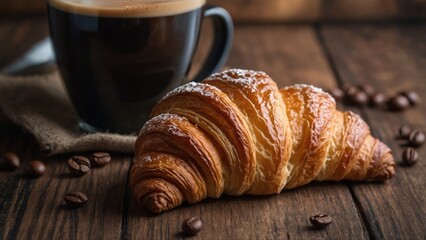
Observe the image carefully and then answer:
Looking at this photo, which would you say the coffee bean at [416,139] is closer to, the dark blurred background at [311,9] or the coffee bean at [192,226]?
the coffee bean at [192,226]

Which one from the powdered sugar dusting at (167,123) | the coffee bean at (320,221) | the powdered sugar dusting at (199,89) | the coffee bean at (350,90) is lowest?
the coffee bean at (320,221)

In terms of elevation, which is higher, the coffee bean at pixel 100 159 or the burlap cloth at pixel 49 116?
the burlap cloth at pixel 49 116

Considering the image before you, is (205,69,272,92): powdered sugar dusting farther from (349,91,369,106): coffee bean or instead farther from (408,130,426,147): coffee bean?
(349,91,369,106): coffee bean

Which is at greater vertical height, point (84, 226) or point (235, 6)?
point (235, 6)

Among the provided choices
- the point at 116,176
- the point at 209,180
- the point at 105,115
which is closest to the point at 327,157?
the point at 209,180

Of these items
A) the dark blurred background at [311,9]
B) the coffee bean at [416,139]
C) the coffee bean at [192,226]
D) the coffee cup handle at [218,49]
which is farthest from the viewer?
the dark blurred background at [311,9]

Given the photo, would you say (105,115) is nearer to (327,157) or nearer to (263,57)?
(327,157)

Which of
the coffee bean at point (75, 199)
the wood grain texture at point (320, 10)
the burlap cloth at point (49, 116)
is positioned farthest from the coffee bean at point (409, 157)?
the wood grain texture at point (320, 10)
